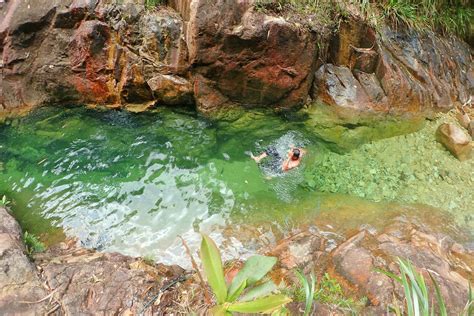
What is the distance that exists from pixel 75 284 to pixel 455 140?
506 centimetres

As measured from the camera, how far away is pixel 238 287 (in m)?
1.92

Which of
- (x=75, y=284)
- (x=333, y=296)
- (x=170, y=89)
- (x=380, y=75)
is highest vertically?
(x=170, y=89)

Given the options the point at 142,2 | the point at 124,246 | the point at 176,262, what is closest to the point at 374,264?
the point at 176,262

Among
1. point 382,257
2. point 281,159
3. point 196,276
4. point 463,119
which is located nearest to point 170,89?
point 281,159

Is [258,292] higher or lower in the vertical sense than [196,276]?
higher

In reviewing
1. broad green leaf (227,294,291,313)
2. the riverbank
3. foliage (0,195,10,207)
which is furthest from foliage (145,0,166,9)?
broad green leaf (227,294,291,313)

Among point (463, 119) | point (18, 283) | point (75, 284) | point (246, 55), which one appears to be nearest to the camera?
point (18, 283)

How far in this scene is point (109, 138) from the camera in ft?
16.7

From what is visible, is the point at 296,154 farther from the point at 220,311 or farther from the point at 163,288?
the point at 220,311

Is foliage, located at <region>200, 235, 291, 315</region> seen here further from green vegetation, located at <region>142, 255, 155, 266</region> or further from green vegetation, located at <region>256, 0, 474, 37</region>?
green vegetation, located at <region>256, 0, 474, 37</region>

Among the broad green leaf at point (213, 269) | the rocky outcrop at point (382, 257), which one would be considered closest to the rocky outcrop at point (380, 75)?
the rocky outcrop at point (382, 257)

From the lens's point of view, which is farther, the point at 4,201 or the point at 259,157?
the point at 259,157

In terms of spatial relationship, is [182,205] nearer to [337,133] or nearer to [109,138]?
[109,138]

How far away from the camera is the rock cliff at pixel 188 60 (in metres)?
5.09
